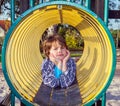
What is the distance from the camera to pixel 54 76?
364cm

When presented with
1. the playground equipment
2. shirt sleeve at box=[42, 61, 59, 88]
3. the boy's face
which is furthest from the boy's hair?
the playground equipment

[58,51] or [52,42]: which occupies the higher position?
[52,42]

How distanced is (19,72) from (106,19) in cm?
120

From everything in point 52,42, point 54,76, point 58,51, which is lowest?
point 54,76

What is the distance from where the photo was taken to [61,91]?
3871 mm

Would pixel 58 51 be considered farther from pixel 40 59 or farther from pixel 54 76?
pixel 40 59

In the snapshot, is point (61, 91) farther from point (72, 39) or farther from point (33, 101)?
point (72, 39)

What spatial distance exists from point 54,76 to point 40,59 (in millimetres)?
1275

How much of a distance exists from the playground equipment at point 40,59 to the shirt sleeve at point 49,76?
22cm

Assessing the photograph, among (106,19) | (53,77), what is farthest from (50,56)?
(106,19)

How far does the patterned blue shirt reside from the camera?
3.61 metres

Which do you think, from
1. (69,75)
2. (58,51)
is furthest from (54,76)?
(58,51)

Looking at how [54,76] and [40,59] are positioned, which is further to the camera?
[40,59]

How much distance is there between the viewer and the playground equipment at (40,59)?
3.00 metres
